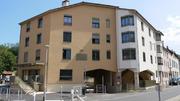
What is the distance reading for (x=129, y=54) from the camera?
42.7 metres

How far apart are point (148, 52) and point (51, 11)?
73.4ft

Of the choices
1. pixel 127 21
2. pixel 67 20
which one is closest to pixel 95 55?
pixel 67 20

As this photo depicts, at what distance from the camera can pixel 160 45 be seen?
5978cm

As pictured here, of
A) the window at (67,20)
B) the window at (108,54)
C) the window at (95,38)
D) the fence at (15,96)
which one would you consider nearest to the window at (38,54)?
the window at (67,20)

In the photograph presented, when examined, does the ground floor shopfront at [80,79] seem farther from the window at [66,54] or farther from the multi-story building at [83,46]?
the window at [66,54]

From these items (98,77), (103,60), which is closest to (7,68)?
(98,77)

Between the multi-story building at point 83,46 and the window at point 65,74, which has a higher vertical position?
the multi-story building at point 83,46

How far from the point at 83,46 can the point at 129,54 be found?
8.63 m

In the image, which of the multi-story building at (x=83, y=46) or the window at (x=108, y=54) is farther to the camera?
the window at (x=108, y=54)

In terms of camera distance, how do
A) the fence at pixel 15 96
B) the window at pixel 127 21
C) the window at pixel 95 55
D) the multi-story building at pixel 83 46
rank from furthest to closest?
1. the window at pixel 127 21
2. the window at pixel 95 55
3. the multi-story building at pixel 83 46
4. the fence at pixel 15 96

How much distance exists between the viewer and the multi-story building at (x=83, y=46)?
40.5 metres

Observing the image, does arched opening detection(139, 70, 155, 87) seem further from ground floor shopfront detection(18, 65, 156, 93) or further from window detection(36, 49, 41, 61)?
window detection(36, 49, 41, 61)

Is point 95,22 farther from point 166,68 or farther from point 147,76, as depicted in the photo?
point 166,68

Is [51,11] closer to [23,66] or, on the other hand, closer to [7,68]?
[23,66]
